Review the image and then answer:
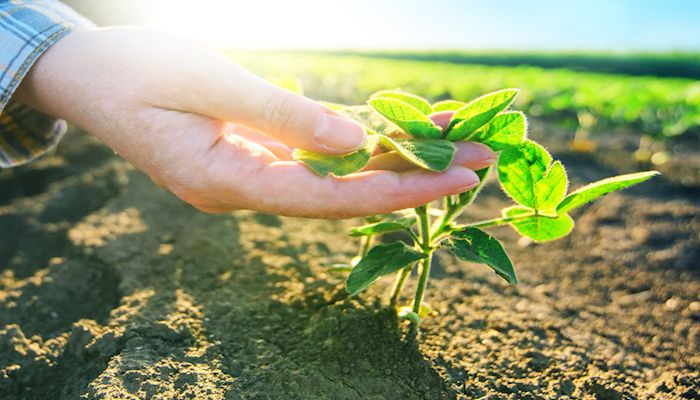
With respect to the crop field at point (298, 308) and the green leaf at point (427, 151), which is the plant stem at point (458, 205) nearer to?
the crop field at point (298, 308)

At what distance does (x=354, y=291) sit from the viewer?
4.03 feet

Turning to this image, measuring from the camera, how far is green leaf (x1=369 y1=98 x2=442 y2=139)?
1.22 metres

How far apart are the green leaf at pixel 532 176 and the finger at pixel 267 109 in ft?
1.19

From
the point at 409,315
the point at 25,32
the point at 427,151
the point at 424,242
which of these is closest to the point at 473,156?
the point at 427,151

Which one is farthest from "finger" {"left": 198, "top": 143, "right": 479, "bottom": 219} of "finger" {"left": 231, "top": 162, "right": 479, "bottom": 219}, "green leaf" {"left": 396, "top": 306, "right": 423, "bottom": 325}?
"green leaf" {"left": 396, "top": 306, "right": 423, "bottom": 325}

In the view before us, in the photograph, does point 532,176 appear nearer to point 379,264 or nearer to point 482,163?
point 482,163

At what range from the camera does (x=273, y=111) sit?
1278mm

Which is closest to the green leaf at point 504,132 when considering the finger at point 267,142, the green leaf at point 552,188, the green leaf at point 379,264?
the green leaf at point 552,188

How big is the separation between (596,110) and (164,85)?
5.01 m

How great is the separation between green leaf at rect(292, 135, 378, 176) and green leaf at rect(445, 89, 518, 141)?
0.20m

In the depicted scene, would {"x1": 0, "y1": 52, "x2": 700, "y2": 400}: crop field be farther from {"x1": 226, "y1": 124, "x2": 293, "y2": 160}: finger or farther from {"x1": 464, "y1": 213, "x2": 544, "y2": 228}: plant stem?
{"x1": 226, "y1": 124, "x2": 293, "y2": 160}: finger

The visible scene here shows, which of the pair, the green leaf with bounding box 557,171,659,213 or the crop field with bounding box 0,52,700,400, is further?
the crop field with bounding box 0,52,700,400

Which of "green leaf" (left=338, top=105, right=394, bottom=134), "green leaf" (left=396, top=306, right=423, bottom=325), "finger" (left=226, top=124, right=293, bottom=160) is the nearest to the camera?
"green leaf" (left=338, top=105, right=394, bottom=134)

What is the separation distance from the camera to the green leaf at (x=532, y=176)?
49.2 inches
